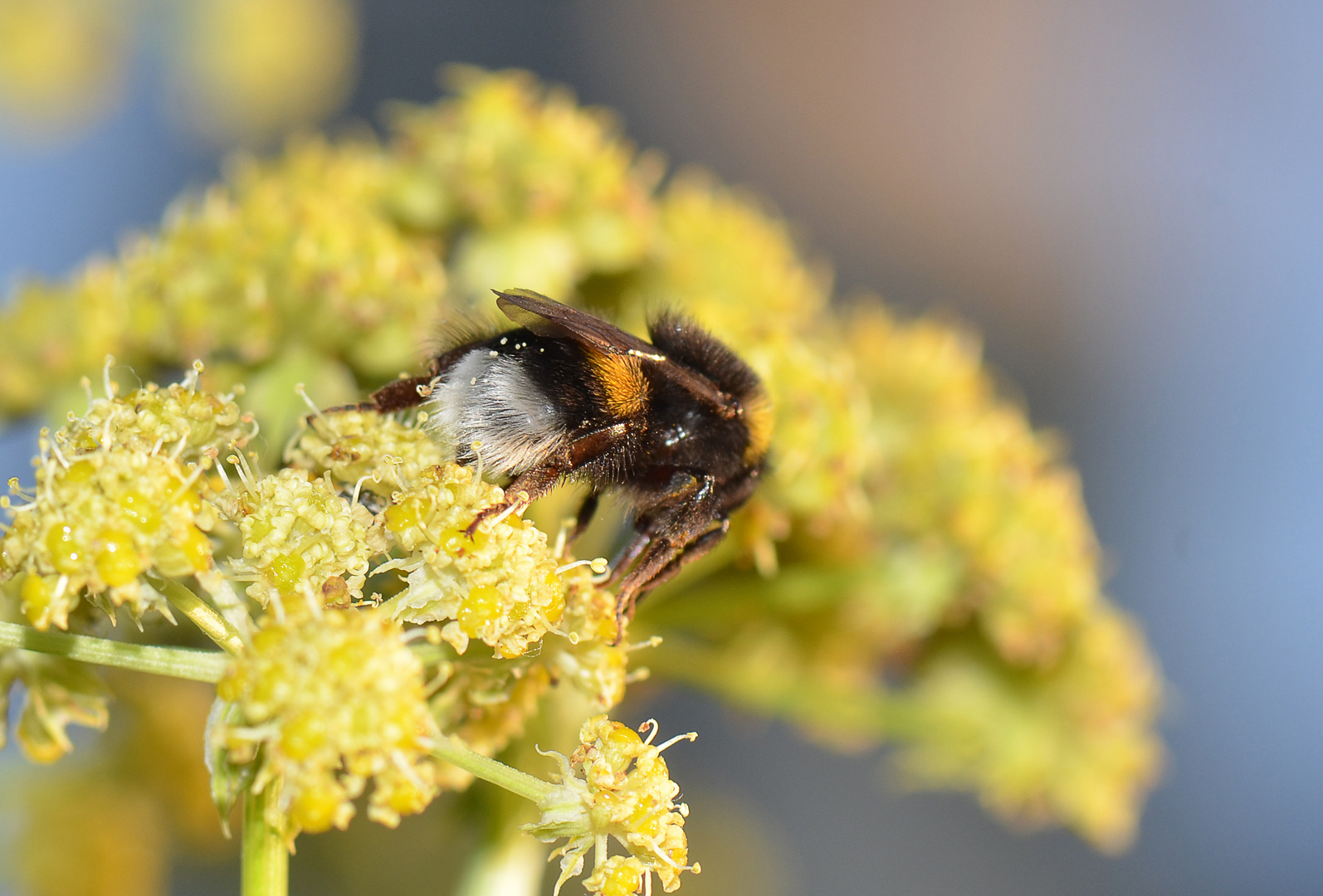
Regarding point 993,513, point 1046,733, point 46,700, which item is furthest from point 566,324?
point 1046,733

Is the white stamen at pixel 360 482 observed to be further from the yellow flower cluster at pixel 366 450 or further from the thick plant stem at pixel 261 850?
the thick plant stem at pixel 261 850

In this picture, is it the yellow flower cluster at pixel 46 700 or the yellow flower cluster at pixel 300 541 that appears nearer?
the yellow flower cluster at pixel 300 541

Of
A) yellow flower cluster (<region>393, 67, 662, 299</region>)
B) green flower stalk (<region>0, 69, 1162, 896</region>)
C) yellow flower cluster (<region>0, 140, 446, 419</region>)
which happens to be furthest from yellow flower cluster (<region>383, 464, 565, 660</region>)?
yellow flower cluster (<region>393, 67, 662, 299</region>)

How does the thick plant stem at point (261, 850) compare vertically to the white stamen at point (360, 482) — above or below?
below

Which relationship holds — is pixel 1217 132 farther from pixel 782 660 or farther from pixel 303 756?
pixel 303 756

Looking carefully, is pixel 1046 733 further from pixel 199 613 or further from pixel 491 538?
pixel 199 613

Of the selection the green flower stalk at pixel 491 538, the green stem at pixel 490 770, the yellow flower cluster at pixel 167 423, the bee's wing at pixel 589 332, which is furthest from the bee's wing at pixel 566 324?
the green stem at pixel 490 770

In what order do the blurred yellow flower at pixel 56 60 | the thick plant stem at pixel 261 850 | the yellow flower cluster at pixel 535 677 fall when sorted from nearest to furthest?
the thick plant stem at pixel 261 850 → the yellow flower cluster at pixel 535 677 → the blurred yellow flower at pixel 56 60

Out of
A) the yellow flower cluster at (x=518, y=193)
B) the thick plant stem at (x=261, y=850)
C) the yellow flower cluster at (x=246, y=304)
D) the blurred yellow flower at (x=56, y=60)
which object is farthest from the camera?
the blurred yellow flower at (x=56, y=60)

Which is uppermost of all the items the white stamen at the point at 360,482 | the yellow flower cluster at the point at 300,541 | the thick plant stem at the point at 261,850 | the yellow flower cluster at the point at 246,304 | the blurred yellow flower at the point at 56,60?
the blurred yellow flower at the point at 56,60
